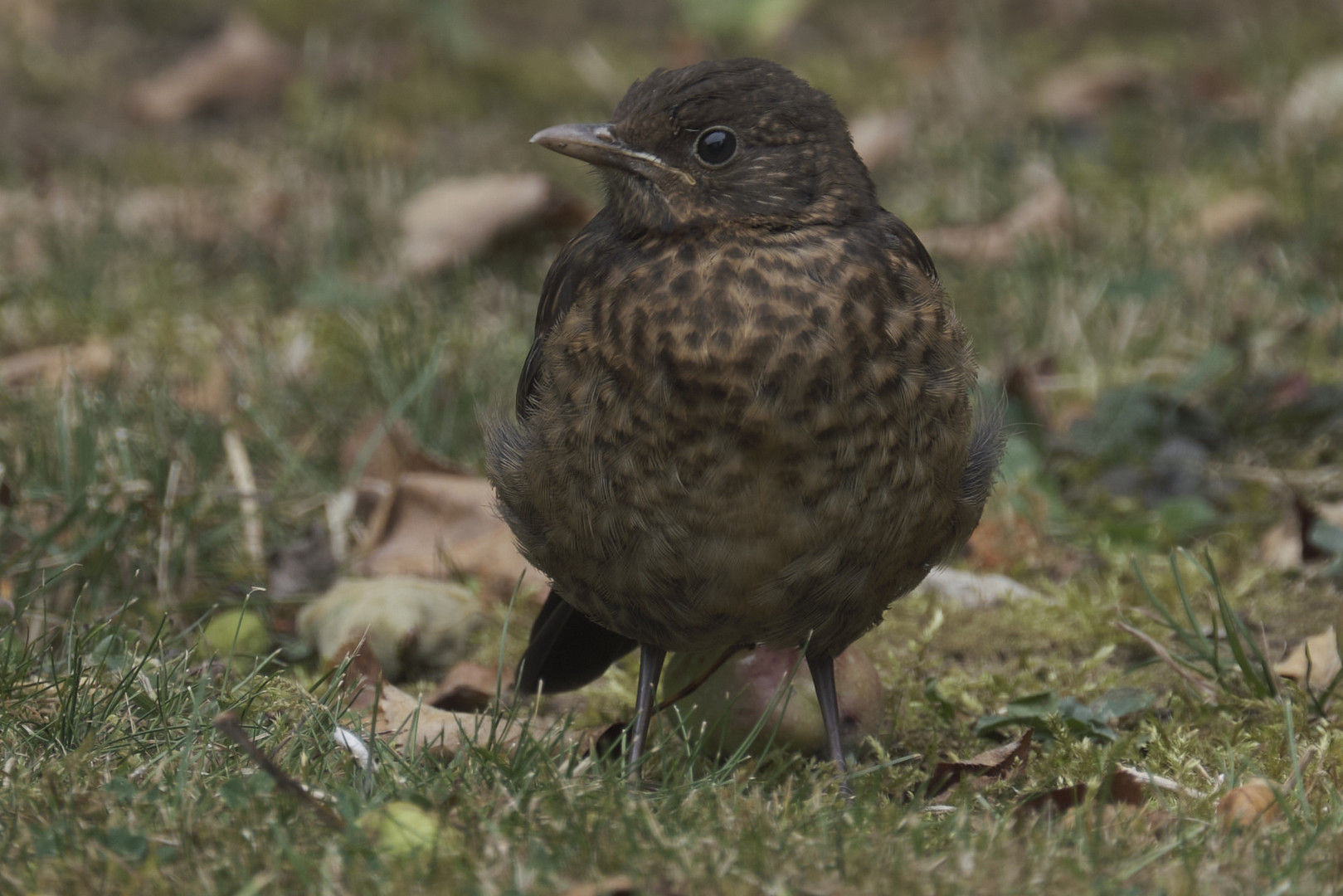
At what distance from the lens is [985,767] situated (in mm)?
2969

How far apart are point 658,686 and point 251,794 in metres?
1.44

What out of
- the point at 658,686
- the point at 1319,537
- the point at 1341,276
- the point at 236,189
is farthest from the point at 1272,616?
the point at 236,189

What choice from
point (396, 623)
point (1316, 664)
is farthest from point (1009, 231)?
point (396, 623)

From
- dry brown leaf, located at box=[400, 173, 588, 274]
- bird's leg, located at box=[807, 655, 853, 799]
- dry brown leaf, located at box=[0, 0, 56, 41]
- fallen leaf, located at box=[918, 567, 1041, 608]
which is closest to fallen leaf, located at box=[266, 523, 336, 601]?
bird's leg, located at box=[807, 655, 853, 799]

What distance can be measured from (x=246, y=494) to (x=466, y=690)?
980mm

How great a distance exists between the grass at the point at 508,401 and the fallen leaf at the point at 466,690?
0.62 feet

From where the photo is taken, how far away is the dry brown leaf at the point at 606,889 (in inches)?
79.9

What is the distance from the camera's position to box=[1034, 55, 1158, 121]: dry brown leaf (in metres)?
7.95

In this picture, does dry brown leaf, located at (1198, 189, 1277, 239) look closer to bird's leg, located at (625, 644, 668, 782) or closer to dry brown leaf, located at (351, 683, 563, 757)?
bird's leg, located at (625, 644, 668, 782)

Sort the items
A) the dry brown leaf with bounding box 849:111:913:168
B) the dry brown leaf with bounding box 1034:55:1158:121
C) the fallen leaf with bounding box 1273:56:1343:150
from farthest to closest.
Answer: the dry brown leaf with bounding box 1034:55:1158:121, the dry brown leaf with bounding box 849:111:913:168, the fallen leaf with bounding box 1273:56:1343:150

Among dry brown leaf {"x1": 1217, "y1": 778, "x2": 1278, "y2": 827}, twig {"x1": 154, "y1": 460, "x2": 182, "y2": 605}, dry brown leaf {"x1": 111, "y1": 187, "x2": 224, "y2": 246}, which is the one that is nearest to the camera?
dry brown leaf {"x1": 1217, "y1": 778, "x2": 1278, "y2": 827}

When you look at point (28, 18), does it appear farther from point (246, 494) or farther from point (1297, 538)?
point (1297, 538)

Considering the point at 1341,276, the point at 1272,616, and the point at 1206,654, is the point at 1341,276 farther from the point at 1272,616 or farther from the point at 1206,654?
the point at 1206,654

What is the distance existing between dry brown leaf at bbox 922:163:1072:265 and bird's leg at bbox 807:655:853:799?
9.87ft
